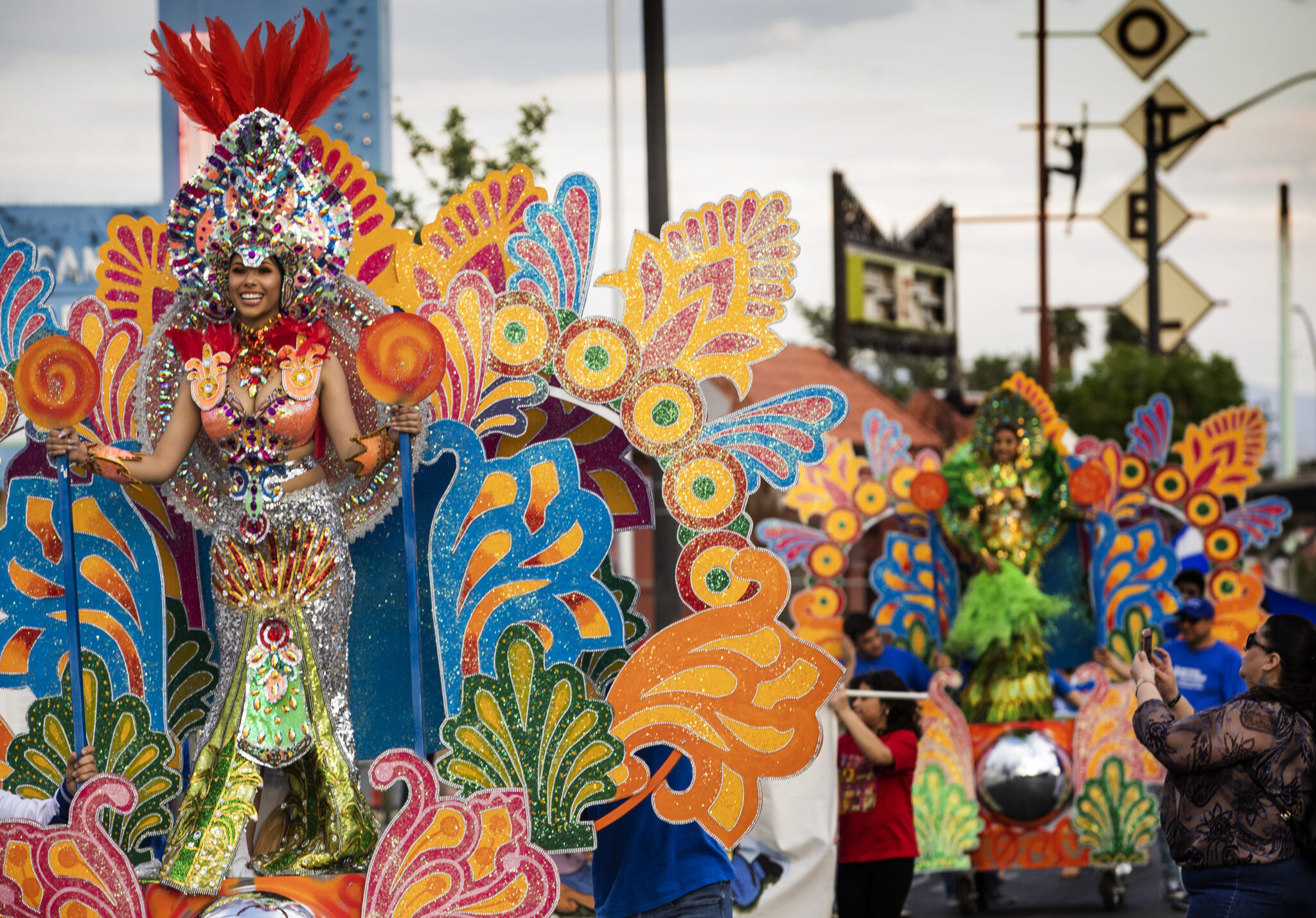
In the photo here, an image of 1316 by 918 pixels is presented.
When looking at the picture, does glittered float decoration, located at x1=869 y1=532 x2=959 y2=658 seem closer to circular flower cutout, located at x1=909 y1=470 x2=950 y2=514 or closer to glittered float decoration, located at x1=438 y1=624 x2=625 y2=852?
circular flower cutout, located at x1=909 y1=470 x2=950 y2=514

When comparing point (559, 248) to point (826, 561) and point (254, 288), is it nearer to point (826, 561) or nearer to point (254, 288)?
point (254, 288)

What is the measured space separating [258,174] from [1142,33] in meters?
19.7

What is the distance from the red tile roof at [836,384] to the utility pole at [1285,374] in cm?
649

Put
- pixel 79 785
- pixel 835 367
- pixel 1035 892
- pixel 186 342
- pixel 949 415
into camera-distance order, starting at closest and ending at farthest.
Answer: pixel 79 785 → pixel 186 342 → pixel 1035 892 → pixel 949 415 → pixel 835 367

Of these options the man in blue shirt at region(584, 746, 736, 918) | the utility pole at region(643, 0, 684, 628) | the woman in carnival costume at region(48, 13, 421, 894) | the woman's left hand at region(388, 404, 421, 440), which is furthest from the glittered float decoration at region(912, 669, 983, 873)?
the woman's left hand at region(388, 404, 421, 440)

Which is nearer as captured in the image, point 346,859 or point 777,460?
point 346,859

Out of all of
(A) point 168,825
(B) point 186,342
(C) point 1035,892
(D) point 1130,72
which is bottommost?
(C) point 1035,892

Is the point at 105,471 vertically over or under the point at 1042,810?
over

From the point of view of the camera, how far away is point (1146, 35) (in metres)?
21.7

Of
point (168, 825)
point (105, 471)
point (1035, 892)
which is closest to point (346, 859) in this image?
point (168, 825)

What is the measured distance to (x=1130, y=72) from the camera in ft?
71.1

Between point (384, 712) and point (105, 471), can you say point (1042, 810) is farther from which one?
point (105, 471)

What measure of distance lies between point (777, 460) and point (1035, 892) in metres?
6.85

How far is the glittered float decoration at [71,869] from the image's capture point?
3.92 metres
